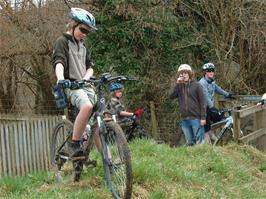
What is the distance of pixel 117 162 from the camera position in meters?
5.00

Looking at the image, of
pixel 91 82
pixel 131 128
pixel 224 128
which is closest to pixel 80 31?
pixel 91 82

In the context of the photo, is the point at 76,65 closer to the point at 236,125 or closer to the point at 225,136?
the point at 236,125

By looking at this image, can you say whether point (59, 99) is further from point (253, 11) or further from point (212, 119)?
point (253, 11)

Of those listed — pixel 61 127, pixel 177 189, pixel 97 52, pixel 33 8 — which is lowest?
pixel 177 189

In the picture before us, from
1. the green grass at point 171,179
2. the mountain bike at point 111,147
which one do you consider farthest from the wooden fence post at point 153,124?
the mountain bike at point 111,147

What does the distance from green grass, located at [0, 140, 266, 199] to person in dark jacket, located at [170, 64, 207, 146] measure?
140cm

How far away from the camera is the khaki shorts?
530 cm

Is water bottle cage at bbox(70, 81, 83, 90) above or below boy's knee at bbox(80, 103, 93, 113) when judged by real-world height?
above

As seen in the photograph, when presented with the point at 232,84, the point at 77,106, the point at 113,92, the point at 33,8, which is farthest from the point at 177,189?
the point at 33,8

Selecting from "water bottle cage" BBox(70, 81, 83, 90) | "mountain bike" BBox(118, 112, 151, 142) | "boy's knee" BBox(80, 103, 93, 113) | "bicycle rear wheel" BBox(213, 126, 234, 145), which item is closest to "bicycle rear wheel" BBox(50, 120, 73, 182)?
"boy's knee" BBox(80, 103, 93, 113)

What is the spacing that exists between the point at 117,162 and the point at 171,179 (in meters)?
1.23

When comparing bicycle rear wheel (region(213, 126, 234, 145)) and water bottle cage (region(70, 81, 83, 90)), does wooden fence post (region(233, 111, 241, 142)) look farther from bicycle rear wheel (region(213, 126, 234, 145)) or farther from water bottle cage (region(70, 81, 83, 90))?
water bottle cage (region(70, 81, 83, 90))

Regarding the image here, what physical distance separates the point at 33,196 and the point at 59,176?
90cm

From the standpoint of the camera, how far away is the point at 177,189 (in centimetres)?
570
